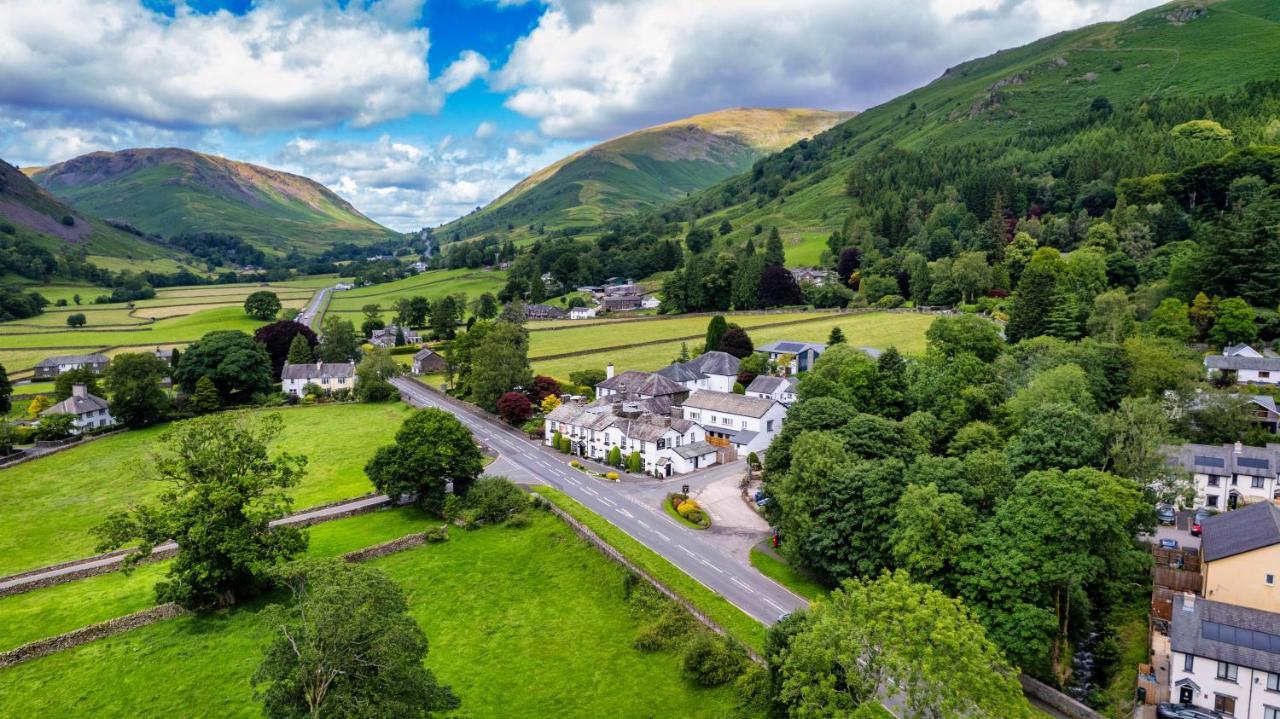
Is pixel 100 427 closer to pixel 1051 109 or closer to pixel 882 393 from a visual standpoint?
pixel 882 393

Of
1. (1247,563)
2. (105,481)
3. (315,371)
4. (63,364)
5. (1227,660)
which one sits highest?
(63,364)

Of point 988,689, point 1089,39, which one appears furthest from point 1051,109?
point 988,689

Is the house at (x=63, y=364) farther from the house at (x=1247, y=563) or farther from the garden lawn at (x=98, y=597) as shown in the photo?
the house at (x=1247, y=563)

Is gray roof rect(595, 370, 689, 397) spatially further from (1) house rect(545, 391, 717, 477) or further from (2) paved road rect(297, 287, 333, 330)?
(2) paved road rect(297, 287, 333, 330)

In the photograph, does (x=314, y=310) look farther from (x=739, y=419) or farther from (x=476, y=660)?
(x=476, y=660)

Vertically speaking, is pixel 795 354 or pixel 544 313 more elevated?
pixel 544 313

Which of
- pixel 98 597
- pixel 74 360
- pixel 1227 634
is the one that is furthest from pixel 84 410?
pixel 1227 634

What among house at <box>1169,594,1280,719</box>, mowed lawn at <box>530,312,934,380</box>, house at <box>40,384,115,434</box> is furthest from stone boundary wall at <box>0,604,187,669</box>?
mowed lawn at <box>530,312,934,380</box>
